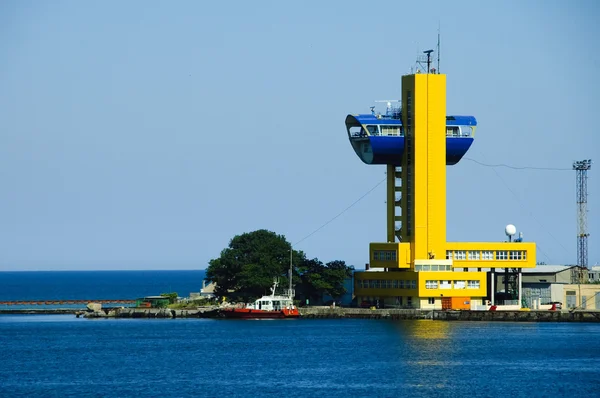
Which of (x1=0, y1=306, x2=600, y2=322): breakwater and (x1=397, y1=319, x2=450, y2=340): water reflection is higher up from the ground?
(x1=0, y1=306, x2=600, y2=322): breakwater

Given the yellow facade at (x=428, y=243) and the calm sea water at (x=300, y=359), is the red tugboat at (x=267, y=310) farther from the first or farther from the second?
the yellow facade at (x=428, y=243)

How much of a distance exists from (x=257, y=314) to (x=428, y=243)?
2106 centimetres

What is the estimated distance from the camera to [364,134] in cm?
15400

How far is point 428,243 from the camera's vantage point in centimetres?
15175

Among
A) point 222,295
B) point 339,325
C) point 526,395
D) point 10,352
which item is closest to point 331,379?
point 526,395

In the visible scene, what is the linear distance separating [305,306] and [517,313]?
1050 inches

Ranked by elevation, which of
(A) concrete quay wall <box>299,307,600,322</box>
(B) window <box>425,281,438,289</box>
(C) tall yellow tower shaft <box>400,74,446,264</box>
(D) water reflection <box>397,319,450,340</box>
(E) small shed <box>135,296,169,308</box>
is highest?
(C) tall yellow tower shaft <box>400,74,446,264</box>

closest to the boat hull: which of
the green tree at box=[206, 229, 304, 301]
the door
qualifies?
the green tree at box=[206, 229, 304, 301]

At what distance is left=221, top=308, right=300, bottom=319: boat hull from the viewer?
153 m

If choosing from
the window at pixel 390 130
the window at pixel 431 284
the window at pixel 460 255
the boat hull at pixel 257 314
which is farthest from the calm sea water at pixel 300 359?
the window at pixel 390 130

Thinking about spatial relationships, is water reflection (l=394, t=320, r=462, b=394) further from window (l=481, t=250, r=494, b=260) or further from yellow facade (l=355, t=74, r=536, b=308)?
window (l=481, t=250, r=494, b=260)

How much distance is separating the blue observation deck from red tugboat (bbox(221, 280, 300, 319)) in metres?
18.9

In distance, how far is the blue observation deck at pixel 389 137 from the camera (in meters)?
152

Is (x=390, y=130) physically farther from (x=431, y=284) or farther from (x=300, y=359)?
(x=300, y=359)
